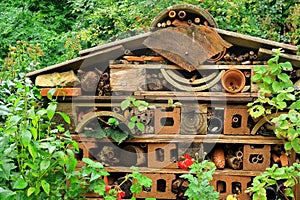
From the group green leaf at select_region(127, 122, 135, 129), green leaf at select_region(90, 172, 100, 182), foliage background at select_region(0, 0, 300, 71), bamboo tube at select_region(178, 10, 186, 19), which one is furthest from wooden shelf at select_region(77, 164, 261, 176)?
foliage background at select_region(0, 0, 300, 71)

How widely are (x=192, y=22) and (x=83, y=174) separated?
121 centimetres

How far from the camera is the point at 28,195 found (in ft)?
7.32

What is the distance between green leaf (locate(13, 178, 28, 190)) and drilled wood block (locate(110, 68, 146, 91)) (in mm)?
928

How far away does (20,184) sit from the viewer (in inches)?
87.8

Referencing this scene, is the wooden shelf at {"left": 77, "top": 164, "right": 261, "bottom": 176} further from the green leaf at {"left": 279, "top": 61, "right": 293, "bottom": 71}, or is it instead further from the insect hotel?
the green leaf at {"left": 279, "top": 61, "right": 293, "bottom": 71}

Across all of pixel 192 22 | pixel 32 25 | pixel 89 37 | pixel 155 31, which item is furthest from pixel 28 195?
pixel 32 25

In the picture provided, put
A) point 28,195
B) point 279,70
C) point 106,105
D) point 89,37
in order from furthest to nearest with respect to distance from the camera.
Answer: point 89,37
point 106,105
point 279,70
point 28,195

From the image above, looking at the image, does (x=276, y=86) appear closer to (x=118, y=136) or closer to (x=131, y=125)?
(x=131, y=125)

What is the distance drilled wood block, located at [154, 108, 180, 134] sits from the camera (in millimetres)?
2969

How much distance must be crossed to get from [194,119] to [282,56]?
0.70m

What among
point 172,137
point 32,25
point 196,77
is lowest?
point 172,137


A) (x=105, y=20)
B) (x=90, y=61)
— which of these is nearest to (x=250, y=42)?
(x=90, y=61)

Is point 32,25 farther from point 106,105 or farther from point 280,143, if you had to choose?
point 280,143

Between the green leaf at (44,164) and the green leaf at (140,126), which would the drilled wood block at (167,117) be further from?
the green leaf at (44,164)
